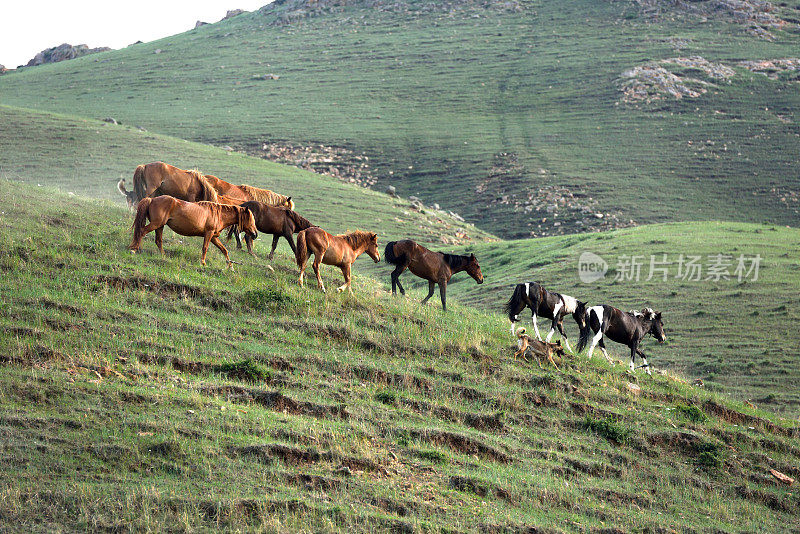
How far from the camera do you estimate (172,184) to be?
19.9 m

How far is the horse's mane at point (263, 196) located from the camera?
21656mm

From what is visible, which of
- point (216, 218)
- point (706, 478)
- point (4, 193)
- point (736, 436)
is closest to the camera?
point (706, 478)

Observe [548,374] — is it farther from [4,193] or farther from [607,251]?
[607,251]

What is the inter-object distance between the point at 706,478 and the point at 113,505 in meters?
10.1

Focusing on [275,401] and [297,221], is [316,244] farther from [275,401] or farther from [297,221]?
[275,401]

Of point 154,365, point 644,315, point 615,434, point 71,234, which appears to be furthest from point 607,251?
point 154,365

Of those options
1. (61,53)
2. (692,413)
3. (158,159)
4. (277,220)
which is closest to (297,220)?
(277,220)

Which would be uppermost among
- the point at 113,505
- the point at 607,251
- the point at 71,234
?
the point at 71,234

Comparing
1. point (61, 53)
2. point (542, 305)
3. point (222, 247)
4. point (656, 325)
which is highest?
point (61, 53)

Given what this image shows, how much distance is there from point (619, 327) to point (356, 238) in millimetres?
7131

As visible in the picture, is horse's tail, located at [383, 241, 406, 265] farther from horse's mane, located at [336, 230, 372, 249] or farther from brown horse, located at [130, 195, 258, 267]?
brown horse, located at [130, 195, 258, 267]

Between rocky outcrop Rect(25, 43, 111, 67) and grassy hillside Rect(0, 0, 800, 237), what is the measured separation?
2401 cm

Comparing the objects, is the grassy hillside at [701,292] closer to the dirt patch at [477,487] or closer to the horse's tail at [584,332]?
the horse's tail at [584,332]

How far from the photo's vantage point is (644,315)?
19.8m
